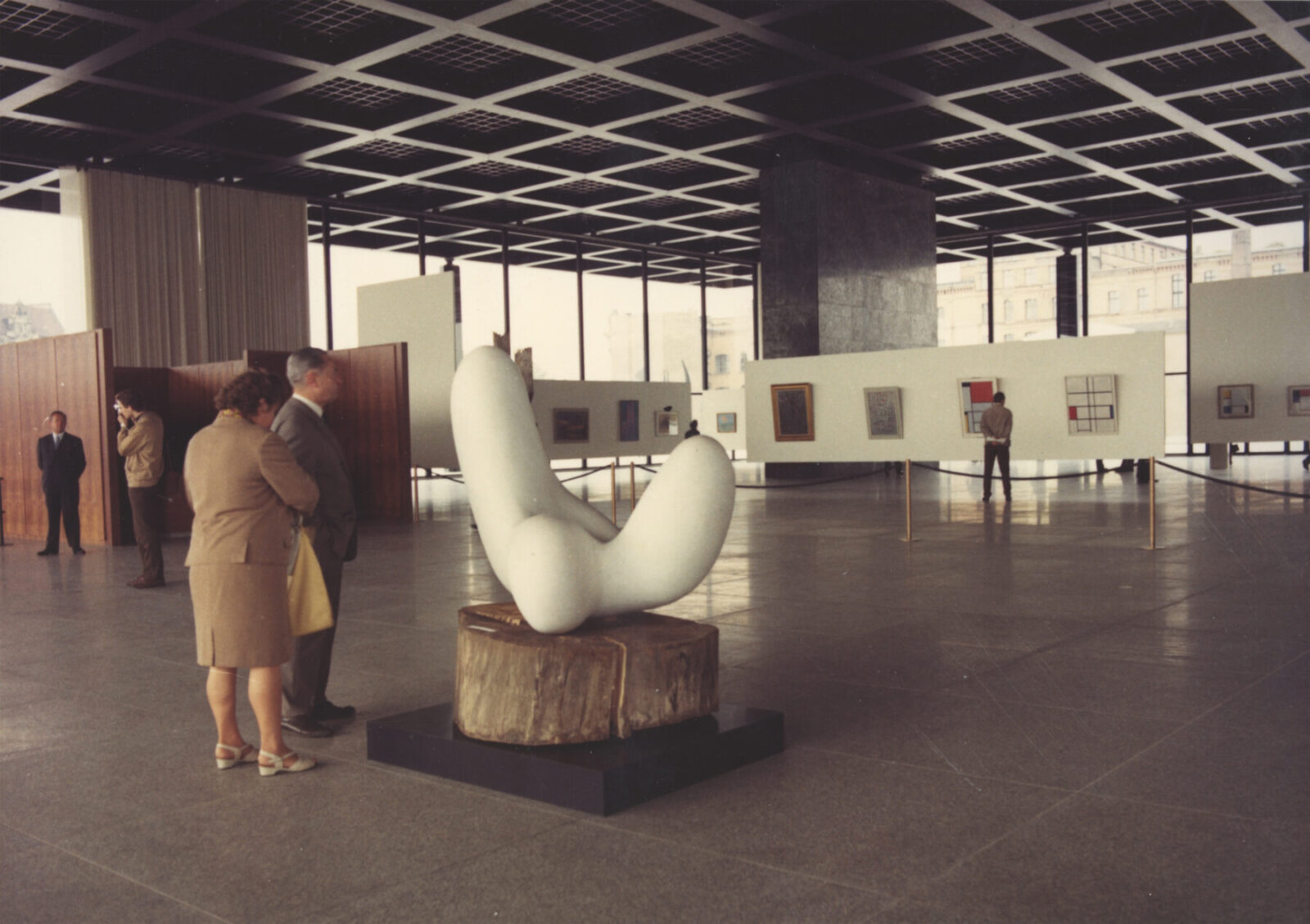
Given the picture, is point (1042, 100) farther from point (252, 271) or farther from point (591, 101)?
point (252, 271)

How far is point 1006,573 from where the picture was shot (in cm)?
978

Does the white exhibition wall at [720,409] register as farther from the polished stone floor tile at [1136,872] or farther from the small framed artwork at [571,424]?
the polished stone floor tile at [1136,872]

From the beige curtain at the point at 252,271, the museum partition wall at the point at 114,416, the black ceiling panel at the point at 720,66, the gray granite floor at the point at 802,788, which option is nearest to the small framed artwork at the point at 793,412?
the black ceiling panel at the point at 720,66

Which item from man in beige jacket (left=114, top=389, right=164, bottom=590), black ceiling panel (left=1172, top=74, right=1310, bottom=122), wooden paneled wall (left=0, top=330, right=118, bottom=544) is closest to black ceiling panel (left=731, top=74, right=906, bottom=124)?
black ceiling panel (left=1172, top=74, right=1310, bottom=122)

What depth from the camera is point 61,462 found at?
13148 millimetres

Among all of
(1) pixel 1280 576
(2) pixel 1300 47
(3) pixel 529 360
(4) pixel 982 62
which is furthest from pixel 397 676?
(2) pixel 1300 47

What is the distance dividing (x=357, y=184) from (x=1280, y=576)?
742 inches

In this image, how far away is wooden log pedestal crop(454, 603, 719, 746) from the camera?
4.38 metres

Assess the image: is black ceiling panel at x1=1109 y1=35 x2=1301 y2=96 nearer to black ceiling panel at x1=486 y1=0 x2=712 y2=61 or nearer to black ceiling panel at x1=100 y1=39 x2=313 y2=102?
black ceiling panel at x1=486 y1=0 x2=712 y2=61

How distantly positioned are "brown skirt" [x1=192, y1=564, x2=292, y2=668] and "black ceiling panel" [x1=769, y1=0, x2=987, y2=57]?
41.2 feet

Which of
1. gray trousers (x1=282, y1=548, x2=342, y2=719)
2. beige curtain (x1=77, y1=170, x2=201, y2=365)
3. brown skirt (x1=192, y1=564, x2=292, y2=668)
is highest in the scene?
beige curtain (x1=77, y1=170, x2=201, y2=365)

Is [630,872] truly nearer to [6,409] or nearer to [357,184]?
[6,409]

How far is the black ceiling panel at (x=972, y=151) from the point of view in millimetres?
21469

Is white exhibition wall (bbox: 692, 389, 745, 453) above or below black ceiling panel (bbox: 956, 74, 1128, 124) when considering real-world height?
below
